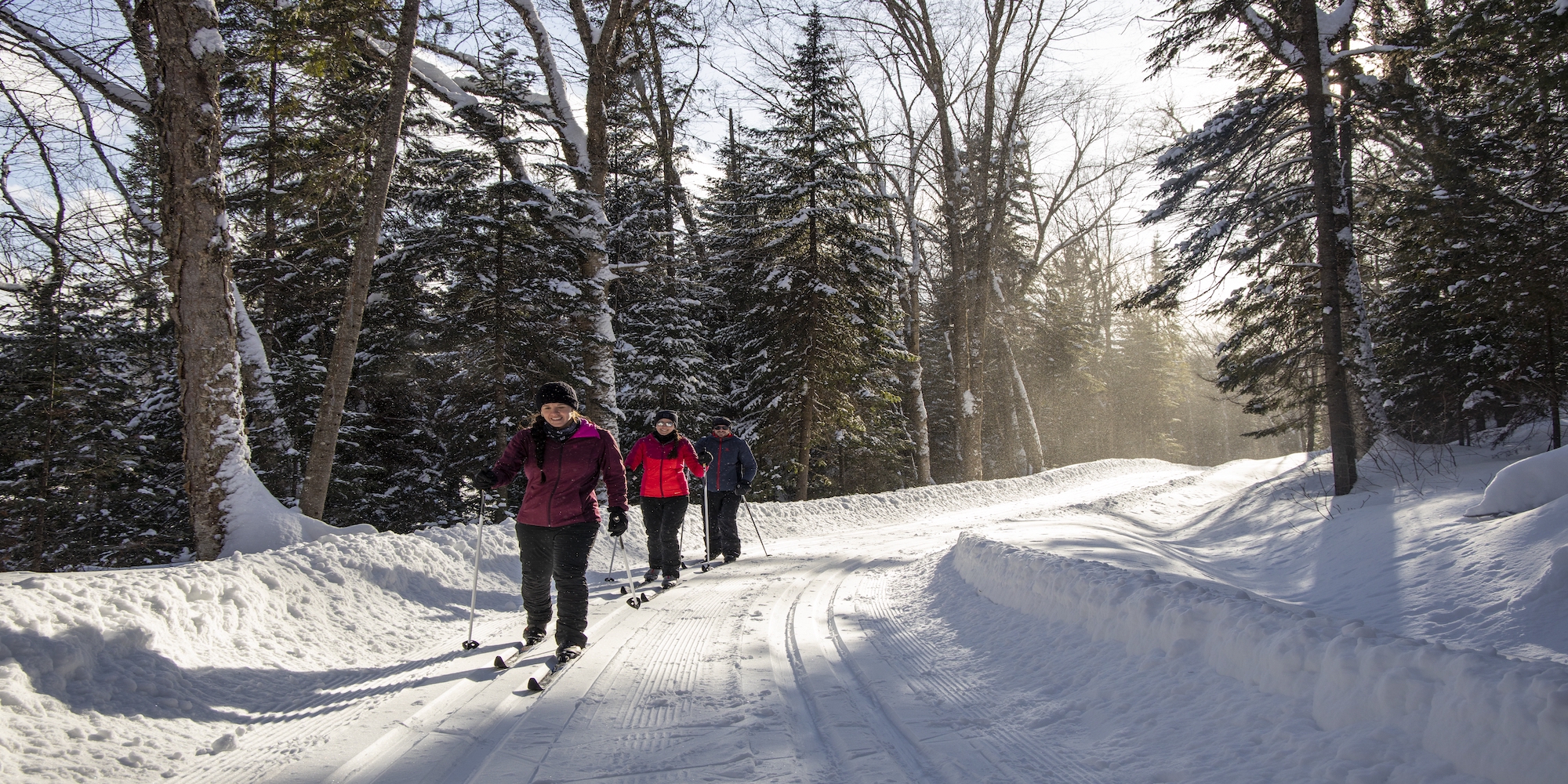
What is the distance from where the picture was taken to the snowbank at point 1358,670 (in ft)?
8.08

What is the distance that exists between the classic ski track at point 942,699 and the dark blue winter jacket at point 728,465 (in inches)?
126

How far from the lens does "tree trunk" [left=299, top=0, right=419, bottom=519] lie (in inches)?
344

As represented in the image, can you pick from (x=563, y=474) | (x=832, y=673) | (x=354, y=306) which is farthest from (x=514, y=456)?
(x=354, y=306)

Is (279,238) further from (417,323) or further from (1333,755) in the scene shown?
(1333,755)

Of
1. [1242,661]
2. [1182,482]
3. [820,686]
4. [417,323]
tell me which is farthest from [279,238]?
[1182,482]

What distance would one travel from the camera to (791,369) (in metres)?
17.8

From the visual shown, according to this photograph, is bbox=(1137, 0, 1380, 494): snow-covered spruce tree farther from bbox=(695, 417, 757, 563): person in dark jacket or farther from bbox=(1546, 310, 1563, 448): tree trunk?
bbox=(695, 417, 757, 563): person in dark jacket

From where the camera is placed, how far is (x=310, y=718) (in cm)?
392

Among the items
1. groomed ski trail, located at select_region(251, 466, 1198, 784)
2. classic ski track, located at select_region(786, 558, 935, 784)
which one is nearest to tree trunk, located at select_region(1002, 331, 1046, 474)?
groomed ski trail, located at select_region(251, 466, 1198, 784)

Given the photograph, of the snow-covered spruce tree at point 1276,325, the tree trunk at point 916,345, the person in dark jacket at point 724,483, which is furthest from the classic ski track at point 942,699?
the tree trunk at point 916,345

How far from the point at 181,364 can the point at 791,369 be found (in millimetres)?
12588

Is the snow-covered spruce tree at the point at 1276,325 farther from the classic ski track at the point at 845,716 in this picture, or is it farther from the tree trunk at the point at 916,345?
the classic ski track at the point at 845,716

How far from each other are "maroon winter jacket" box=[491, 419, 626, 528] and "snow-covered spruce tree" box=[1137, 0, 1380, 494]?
11670 mm

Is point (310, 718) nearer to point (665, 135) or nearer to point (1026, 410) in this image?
point (665, 135)
